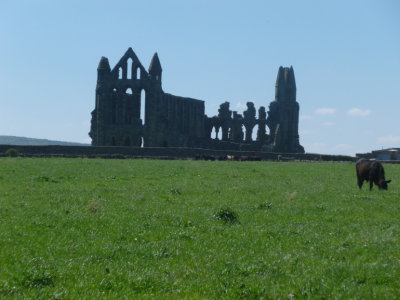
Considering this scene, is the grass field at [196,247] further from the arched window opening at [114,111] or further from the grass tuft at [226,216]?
the arched window opening at [114,111]

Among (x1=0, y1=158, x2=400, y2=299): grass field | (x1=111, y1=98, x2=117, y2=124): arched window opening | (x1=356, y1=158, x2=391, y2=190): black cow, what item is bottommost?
(x1=0, y1=158, x2=400, y2=299): grass field

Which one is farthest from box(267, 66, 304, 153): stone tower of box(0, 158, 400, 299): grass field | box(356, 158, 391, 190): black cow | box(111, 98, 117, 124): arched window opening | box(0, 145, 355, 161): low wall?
box(0, 158, 400, 299): grass field

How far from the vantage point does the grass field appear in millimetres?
8164

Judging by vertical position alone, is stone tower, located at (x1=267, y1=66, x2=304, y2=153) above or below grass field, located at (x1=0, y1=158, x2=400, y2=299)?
above

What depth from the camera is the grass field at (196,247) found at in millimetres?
8164

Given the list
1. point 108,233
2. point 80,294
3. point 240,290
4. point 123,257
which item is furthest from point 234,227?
point 80,294

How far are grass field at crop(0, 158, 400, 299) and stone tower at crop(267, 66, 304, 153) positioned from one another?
80.9m

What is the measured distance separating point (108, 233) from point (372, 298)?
18.5ft

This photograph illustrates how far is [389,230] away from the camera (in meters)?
12.5

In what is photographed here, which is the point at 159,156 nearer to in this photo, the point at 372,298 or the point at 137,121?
the point at 137,121

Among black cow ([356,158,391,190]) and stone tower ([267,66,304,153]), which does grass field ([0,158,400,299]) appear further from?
stone tower ([267,66,304,153])

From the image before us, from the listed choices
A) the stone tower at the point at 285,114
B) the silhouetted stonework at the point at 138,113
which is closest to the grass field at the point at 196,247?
the silhouetted stonework at the point at 138,113

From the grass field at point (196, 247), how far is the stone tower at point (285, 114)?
80855 millimetres

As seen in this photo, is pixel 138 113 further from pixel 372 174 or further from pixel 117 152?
pixel 372 174
